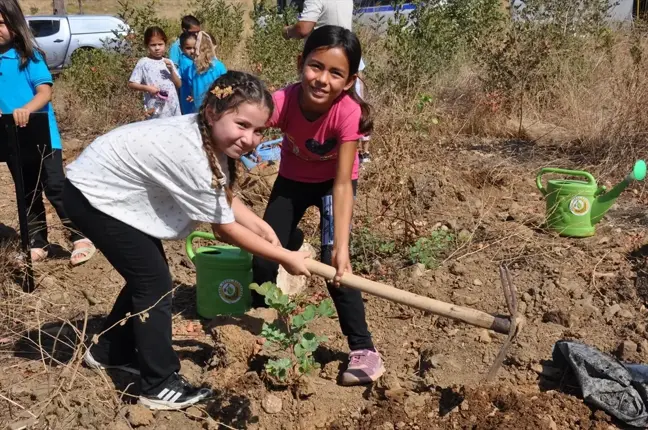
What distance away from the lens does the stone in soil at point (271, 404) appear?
2578mm

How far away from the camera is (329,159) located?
9.12 feet

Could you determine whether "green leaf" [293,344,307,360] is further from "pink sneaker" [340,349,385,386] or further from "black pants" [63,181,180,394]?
"black pants" [63,181,180,394]

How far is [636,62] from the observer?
5484mm

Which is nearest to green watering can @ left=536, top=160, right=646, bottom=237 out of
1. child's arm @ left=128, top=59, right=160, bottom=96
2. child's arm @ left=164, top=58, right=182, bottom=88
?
child's arm @ left=164, top=58, right=182, bottom=88

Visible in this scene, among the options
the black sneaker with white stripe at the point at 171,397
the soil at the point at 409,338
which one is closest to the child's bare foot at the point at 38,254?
the soil at the point at 409,338

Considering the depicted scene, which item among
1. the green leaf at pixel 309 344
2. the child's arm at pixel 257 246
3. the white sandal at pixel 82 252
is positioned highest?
the child's arm at pixel 257 246

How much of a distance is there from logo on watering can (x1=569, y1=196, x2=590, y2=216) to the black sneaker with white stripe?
246 cm

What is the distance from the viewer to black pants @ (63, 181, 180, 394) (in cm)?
239

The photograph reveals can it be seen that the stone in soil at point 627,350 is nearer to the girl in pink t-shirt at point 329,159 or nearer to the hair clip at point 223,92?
the girl in pink t-shirt at point 329,159

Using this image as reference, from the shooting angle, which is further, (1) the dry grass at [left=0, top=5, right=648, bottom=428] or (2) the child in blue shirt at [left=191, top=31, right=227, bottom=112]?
(2) the child in blue shirt at [left=191, top=31, right=227, bottom=112]

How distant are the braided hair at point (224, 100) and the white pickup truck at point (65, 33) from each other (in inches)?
574

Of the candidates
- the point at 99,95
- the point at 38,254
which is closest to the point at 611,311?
the point at 38,254

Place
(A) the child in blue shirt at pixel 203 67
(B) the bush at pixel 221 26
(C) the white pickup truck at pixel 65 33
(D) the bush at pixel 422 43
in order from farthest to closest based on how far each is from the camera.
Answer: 1. (C) the white pickup truck at pixel 65 33
2. (B) the bush at pixel 221 26
3. (D) the bush at pixel 422 43
4. (A) the child in blue shirt at pixel 203 67

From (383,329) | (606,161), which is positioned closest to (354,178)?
(383,329)
